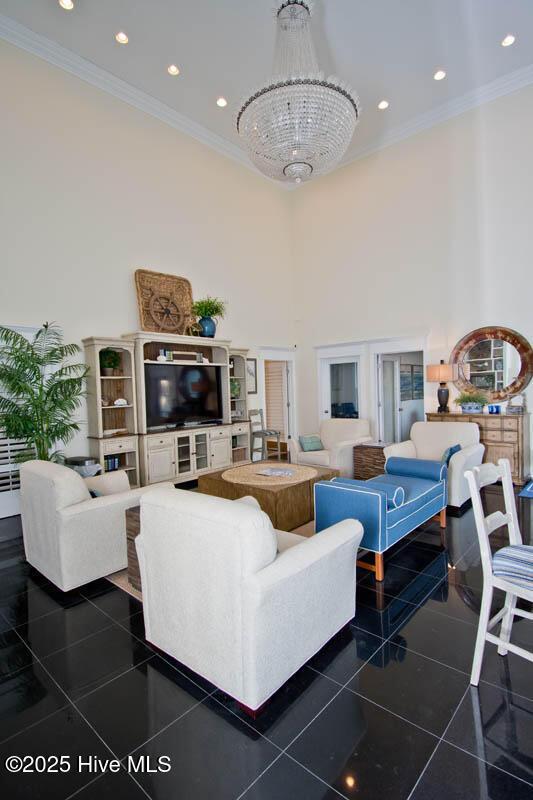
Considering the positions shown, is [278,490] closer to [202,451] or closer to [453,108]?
[202,451]

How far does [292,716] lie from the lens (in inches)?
68.9

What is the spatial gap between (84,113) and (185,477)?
5065 millimetres

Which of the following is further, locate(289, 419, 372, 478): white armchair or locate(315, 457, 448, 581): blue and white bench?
locate(289, 419, 372, 478): white armchair

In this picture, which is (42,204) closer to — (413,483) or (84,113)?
(84,113)

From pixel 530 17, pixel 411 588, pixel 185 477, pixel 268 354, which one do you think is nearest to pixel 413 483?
pixel 411 588

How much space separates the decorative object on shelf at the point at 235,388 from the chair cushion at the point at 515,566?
538 cm

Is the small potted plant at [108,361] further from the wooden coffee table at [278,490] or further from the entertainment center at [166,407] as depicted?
the wooden coffee table at [278,490]

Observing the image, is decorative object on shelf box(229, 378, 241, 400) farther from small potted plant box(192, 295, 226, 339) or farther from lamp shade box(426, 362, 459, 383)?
lamp shade box(426, 362, 459, 383)

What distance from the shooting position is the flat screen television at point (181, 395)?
→ 5.68 m

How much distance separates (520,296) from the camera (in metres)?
5.60

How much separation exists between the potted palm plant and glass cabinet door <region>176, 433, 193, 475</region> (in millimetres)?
1471

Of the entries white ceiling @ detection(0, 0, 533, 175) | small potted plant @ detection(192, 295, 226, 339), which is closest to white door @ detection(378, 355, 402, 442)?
small potted plant @ detection(192, 295, 226, 339)

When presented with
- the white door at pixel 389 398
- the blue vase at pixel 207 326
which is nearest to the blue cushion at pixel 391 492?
the blue vase at pixel 207 326

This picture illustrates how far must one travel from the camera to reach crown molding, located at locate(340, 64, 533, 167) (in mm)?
5457
